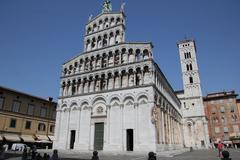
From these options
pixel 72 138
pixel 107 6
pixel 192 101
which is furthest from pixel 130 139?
pixel 192 101

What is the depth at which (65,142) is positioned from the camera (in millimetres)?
27844

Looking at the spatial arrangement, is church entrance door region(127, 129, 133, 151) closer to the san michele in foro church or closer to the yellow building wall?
the san michele in foro church

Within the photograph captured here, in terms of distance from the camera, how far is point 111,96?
26516mm

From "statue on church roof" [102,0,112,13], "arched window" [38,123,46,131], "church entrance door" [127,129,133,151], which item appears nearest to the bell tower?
"church entrance door" [127,129,133,151]

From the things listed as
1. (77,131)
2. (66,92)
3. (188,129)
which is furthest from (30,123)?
(188,129)

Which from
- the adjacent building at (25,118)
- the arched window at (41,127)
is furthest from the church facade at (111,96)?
the arched window at (41,127)

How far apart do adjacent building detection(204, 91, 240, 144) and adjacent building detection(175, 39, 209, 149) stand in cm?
947

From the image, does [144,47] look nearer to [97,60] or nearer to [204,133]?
[97,60]

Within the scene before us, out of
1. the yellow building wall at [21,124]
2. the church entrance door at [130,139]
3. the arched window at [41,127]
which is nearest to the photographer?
the church entrance door at [130,139]

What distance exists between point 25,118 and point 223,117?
5075 centimetres

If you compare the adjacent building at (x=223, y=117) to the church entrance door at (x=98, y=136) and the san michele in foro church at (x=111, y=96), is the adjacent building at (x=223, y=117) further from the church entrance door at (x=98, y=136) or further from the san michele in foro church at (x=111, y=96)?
the church entrance door at (x=98, y=136)

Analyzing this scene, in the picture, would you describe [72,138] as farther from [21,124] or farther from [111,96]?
[21,124]

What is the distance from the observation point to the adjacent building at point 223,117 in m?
52.8

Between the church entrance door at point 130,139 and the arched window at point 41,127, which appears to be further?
the arched window at point 41,127
